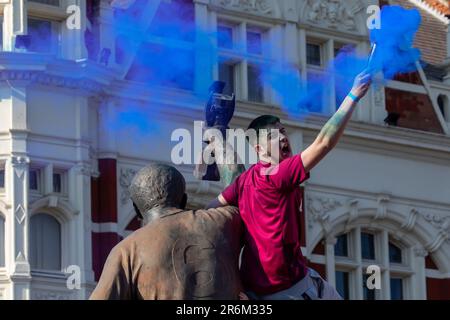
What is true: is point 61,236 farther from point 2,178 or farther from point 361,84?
point 361,84

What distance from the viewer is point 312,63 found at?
34.2m

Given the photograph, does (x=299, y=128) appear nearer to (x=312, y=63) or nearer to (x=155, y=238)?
(x=312, y=63)

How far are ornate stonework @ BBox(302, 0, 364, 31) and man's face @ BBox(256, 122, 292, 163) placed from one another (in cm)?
2258

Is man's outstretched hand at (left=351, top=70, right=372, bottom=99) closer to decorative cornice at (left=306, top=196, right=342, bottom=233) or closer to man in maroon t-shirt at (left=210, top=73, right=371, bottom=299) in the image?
man in maroon t-shirt at (left=210, top=73, right=371, bottom=299)

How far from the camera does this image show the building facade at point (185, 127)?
96.3 feet

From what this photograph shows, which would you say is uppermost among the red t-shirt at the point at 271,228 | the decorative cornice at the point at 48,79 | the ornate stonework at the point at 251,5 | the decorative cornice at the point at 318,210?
the ornate stonework at the point at 251,5

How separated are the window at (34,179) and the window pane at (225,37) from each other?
14.4ft

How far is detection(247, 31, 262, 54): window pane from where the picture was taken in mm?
33312

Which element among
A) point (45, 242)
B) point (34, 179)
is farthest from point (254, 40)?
point (45, 242)

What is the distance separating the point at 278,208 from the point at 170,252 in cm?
70

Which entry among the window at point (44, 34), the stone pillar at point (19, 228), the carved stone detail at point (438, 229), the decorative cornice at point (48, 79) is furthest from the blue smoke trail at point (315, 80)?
the stone pillar at point (19, 228)

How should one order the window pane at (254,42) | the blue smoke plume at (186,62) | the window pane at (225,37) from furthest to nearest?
the window pane at (254,42)
the window pane at (225,37)
the blue smoke plume at (186,62)

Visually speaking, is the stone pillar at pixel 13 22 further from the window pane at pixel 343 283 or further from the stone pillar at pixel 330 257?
the window pane at pixel 343 283
